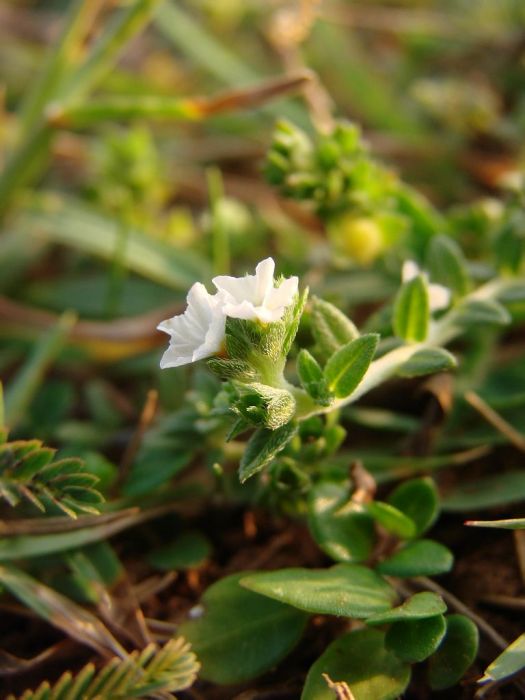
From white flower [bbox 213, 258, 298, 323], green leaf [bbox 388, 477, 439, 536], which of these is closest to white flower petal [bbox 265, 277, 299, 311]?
white flower [bbox 213, 258, 298, 323]

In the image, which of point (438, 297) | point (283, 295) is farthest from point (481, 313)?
point (283, 295)

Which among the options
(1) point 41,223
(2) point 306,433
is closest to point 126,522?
(2) point 306,433

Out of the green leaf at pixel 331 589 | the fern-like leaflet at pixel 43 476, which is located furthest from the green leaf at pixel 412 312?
the fern-like leaflet at pixel 43 476

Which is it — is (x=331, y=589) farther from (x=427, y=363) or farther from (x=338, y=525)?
(x=427, y=363)

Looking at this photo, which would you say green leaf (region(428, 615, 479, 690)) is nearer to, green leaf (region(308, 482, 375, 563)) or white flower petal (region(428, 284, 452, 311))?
green leaf (region(308, 482, 375, 563))

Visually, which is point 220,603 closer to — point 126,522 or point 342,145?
point 126,522
